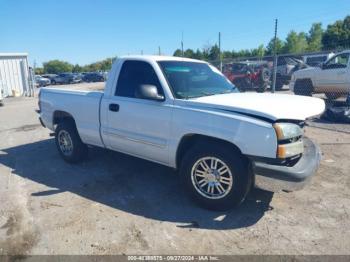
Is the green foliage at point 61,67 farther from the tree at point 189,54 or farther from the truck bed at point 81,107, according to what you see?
the truck bed at point 81,107

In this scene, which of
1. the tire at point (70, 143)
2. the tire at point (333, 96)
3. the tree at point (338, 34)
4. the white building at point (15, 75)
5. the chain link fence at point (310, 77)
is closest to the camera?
the tire at point (70, 143)

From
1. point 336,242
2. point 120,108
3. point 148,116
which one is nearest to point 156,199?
point 148,116

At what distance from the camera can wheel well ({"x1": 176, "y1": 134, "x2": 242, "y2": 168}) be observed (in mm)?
3508

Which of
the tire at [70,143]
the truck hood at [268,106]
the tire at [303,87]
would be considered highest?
the truck hood at [268,106]

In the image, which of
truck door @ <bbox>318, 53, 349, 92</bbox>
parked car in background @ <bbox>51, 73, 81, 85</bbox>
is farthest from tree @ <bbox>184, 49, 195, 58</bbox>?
truck door @ <bbox>318, 53, 349, 92</bbox>

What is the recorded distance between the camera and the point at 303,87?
12.0 meters

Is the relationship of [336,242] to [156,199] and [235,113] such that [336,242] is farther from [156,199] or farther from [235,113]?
[156,199]

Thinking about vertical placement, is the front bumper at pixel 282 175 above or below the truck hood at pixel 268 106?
below

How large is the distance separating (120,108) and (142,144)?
64cm

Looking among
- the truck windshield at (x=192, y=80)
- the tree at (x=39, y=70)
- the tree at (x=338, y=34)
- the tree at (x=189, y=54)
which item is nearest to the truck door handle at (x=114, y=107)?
the truck windshield at (x=192, y=80)

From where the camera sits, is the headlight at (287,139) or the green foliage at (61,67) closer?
the headlight at (287,139)

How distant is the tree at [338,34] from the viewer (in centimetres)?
4750

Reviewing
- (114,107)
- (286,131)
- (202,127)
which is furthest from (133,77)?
(286,131)

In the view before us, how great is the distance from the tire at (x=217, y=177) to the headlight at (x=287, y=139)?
0.46 meters
